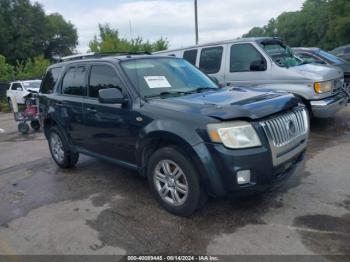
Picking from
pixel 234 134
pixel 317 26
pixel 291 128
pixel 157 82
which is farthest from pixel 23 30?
pixel 234 134

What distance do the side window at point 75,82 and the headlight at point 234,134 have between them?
8.33ft

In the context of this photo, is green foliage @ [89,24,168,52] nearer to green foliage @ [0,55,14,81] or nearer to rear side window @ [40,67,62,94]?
green foliage @ [0,55,14,81]

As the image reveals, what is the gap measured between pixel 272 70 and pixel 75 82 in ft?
13.1

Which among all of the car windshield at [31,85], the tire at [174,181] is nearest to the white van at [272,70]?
the tire at [174,181]

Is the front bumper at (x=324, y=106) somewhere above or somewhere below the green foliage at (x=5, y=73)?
below

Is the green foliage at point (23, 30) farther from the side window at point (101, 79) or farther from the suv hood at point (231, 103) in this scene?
the suv hood at point (231, 103)

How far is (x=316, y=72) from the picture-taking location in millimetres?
7227

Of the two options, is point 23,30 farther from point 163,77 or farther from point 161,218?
point 161,218

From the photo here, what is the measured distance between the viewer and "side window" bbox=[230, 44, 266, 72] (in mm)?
7680

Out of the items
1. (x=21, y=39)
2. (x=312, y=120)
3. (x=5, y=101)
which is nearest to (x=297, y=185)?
(x=312, y=120)

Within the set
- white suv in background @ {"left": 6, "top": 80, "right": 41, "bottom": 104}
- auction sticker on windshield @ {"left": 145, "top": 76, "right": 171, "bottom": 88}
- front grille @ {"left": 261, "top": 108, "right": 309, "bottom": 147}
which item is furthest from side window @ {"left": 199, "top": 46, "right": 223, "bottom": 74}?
white suv in background @ {"left": 6, "top": 80, "right": 41, "bottom": 104}

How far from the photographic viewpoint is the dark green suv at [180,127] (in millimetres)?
3643

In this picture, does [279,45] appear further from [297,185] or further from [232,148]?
[232,148]

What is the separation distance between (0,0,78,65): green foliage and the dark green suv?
50803 millimetres
